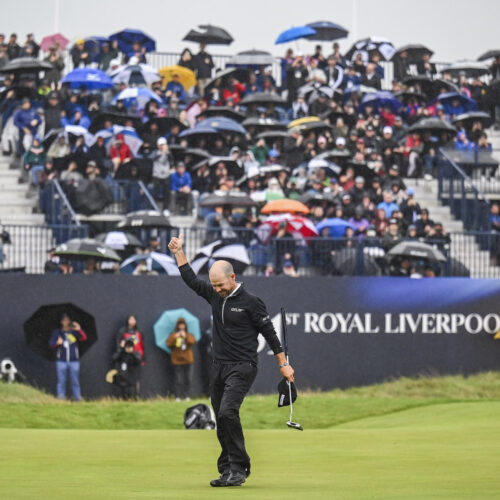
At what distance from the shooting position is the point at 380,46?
38219 millimetres

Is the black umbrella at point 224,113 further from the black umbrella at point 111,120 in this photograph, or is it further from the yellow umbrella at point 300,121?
A: the black umbrella at point 111,120

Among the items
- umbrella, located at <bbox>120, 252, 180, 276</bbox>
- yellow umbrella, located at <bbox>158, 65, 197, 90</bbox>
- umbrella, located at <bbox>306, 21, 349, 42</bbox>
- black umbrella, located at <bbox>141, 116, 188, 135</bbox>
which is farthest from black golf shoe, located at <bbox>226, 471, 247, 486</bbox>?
umbrella, located at <bbox>306, 21, 349, 42</bbox>

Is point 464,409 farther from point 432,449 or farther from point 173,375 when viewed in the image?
point 432,449

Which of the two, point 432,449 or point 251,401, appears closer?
point 432,449

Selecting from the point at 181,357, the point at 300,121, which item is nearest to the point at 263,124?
the point at 300,121

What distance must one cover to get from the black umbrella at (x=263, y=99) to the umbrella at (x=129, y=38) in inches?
179

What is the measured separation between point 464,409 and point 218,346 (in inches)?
506

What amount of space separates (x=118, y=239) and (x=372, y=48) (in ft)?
51.5

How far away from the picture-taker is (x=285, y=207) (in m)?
26.4

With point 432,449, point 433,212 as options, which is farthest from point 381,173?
point 432,449

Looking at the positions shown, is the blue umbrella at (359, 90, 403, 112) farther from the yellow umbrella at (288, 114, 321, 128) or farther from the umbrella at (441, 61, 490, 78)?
the umbrella at (441, 61, 490, 78)

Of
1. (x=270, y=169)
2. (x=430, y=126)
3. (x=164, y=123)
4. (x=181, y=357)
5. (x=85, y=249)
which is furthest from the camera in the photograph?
(x=430, y=126)

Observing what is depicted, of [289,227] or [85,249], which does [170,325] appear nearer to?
[85,249]

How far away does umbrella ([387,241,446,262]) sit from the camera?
25688mm
